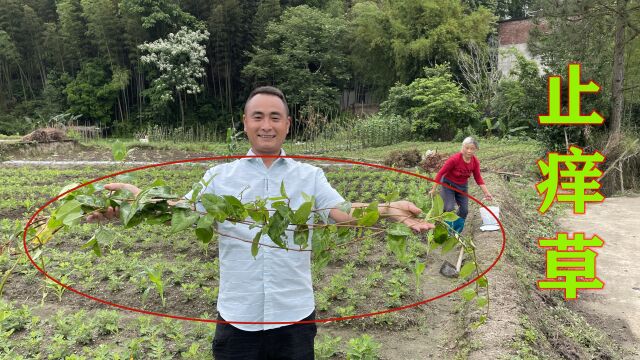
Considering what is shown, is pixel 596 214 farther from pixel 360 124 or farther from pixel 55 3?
pixel 55 3

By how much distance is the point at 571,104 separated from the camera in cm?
885

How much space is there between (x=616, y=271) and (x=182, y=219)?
526 cm

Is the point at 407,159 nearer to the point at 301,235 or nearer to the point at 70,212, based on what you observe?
the point at 301,235

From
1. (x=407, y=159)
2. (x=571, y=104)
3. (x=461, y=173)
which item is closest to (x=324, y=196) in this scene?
(x=461, y=173)

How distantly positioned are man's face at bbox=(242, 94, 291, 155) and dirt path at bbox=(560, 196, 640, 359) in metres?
3.47

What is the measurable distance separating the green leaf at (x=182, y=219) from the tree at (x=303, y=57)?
2130cm

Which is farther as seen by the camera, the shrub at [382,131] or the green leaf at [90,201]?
the shrub at [382,131]

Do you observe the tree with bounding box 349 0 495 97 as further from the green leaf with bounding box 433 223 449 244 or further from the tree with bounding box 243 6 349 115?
the green leaf with bounding box 433 223 449 244

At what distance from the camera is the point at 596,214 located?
25.8 feet

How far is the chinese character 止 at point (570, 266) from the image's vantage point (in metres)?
4.38

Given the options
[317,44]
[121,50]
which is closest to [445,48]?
[317,44]

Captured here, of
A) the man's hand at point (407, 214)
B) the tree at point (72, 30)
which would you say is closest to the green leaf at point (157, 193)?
the man's hand at point (407, 214)

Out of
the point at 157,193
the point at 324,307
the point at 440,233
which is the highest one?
the point at 157,193

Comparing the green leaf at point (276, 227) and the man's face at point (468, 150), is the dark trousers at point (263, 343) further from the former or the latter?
the man's face at point (468, 150)
